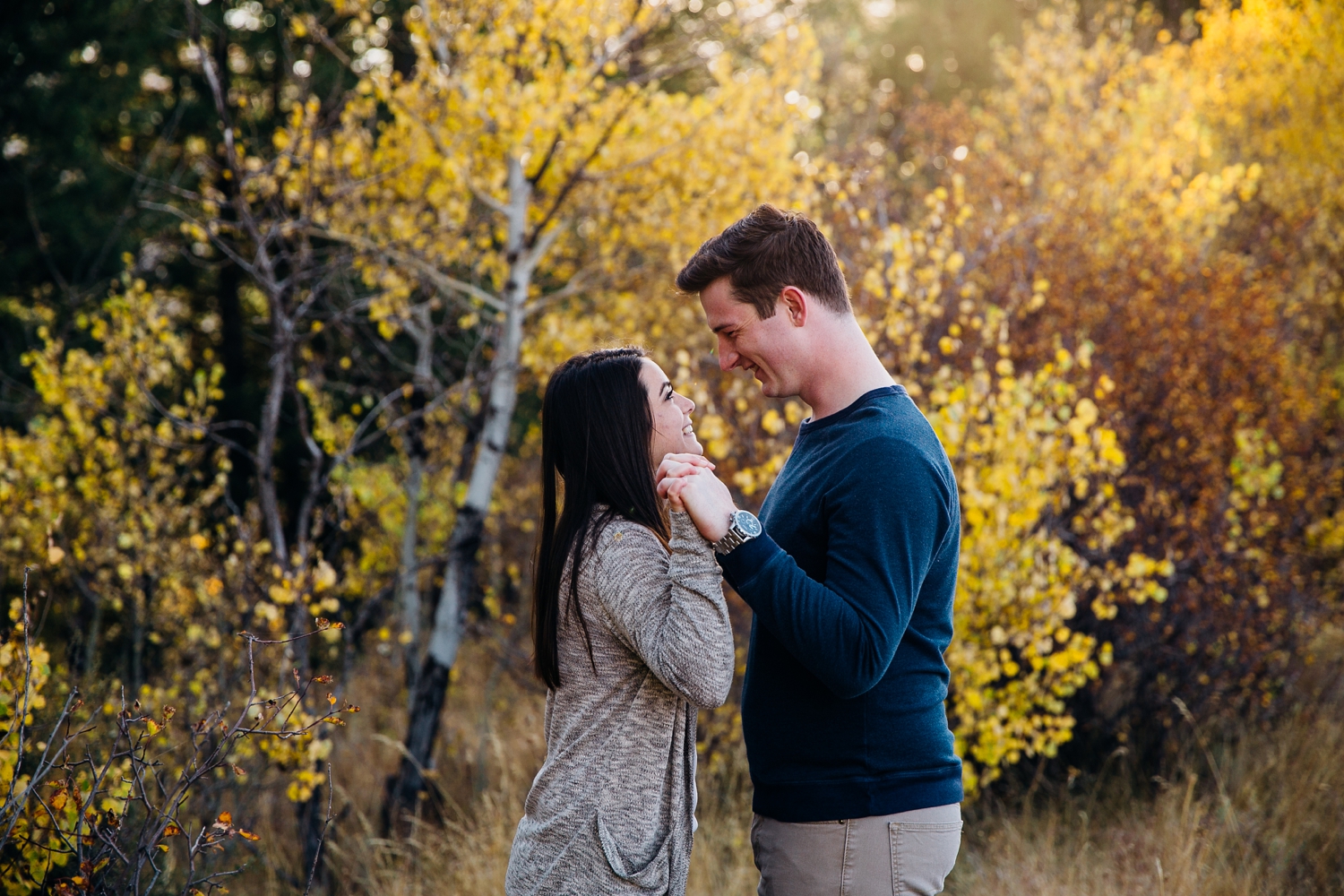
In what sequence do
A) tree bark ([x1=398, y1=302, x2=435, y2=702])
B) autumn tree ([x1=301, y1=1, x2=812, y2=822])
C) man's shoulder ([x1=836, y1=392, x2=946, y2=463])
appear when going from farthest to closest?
tree bark ([x1=398, y1=302, x2=435, y2=702]) < autumn tree ([x1=301, y1=1, x2=812, y2=822]) < man's shoulder ([x1=836, y1=392, x2=946, y2=463])

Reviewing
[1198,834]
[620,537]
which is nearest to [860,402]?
[620,537]

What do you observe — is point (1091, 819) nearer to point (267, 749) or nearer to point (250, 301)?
point (267, 749)

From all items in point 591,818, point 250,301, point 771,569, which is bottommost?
point 591,818

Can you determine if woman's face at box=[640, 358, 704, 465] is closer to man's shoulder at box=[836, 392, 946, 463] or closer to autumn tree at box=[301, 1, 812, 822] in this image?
man's shoulder at box=[836, 392, 946, 463]

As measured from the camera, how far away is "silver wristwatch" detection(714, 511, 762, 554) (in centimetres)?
162

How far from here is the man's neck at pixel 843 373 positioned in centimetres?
186

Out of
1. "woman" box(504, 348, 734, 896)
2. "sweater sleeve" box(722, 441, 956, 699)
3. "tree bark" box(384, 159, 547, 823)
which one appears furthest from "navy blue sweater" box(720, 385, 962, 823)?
"tree bark" box(384, 159, 547, 823)

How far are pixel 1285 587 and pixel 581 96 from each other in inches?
168

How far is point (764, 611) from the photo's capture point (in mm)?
1596

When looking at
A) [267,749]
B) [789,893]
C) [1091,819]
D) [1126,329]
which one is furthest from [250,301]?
[789,893]

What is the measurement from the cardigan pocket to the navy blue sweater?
22 cm

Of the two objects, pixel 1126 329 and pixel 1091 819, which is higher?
pixel 1126 329

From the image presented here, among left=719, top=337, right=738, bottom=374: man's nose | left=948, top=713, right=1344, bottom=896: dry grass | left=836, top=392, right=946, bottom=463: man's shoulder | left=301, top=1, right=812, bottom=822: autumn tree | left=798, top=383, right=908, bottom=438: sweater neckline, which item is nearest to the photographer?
left=836, top=392, right=946, bottom=463: man's shoulder

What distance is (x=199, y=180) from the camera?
956cm
